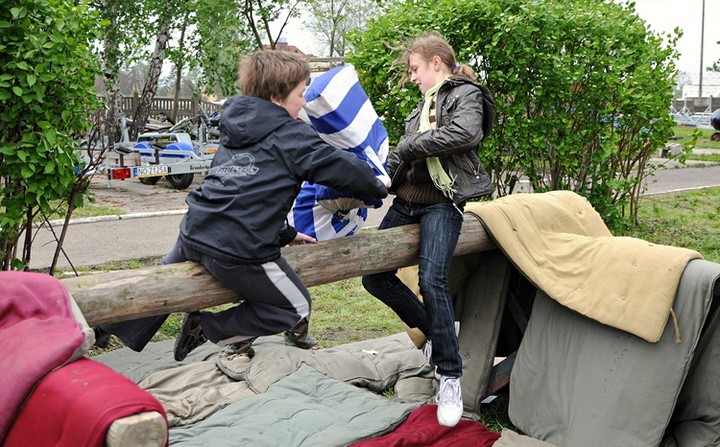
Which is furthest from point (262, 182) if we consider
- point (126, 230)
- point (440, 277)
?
point (126, 230)

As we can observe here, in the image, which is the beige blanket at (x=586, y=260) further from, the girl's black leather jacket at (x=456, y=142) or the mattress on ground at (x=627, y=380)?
the girl's black leather jacket at (x=456, y=142)

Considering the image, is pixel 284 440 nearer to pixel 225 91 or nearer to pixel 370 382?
pixel 370 382

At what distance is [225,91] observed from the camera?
1730 cm

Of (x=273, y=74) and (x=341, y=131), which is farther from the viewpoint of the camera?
(x=341, y=131)

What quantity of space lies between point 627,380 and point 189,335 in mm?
2160

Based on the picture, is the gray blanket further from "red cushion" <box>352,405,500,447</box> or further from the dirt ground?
the dirt ground

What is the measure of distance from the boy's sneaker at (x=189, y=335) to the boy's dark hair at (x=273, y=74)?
116 cm

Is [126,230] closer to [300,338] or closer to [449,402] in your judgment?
[300,338]

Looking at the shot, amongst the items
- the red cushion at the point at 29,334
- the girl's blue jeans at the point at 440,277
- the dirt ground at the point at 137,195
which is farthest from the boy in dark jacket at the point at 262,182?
the dirt ground at the point at 137,195

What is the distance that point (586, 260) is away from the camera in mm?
4141

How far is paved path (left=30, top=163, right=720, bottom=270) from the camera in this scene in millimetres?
8141

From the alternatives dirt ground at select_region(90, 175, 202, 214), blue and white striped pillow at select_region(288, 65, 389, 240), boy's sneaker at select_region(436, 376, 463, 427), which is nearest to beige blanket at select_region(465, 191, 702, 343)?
boy's sneaker at select_region(436, 376, 463, 427)

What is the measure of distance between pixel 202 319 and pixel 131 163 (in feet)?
32.4

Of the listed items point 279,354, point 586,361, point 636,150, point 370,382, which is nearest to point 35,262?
point 279,354
